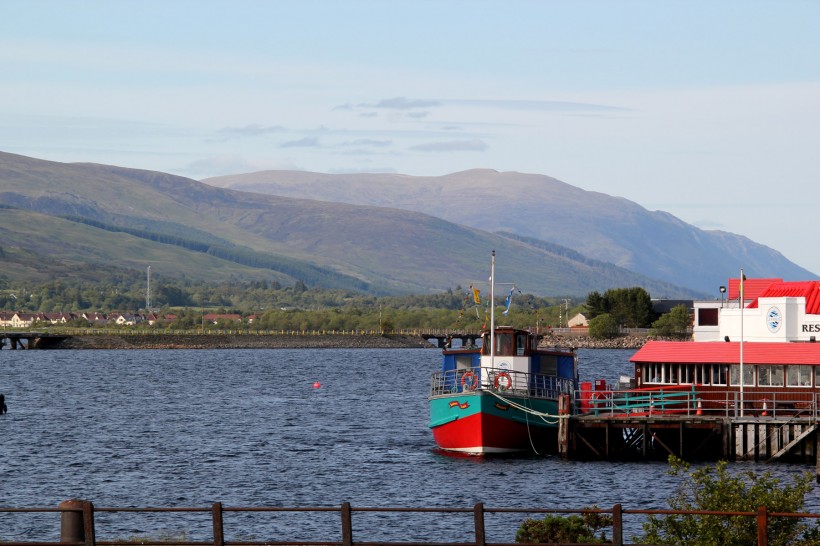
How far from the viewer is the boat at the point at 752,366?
7275 centimetres

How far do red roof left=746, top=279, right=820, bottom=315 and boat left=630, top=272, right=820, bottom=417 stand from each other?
0.10 meters

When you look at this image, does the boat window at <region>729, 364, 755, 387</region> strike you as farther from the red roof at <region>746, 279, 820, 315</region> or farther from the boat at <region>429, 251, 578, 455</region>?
the red roof at <region>746, 279, 820, 315</region>

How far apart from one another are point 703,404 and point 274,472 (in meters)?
24.0

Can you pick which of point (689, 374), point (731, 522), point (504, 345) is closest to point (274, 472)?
point (504, 345)

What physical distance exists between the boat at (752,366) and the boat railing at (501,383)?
505 cm

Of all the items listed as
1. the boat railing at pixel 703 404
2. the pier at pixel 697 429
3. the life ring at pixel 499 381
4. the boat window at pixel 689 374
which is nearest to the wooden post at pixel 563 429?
the pier at pixel 697 429

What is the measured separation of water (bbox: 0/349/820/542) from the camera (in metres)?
52.8

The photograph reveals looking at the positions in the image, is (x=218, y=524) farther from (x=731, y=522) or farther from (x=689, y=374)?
(x=689, y=374)

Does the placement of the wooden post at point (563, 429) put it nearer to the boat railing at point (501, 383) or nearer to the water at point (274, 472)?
the water at point (274, 472)

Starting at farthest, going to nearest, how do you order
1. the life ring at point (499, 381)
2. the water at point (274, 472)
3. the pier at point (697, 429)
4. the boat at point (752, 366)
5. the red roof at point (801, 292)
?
the red roof at point (801, 292) → the boat at point (752, 366) → the life ring at point (499, 381) → the pier at point (697, 429) → the water at point (274, 472)

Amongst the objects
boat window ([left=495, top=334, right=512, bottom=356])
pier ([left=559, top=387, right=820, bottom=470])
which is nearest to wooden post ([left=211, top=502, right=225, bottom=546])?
pier ([left=559, top=387, right=820, bottom=470])

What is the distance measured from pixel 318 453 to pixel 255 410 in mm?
36742

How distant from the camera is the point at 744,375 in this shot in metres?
74.9

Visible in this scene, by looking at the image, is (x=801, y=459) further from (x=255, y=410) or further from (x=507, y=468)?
(x=255, y=410)
